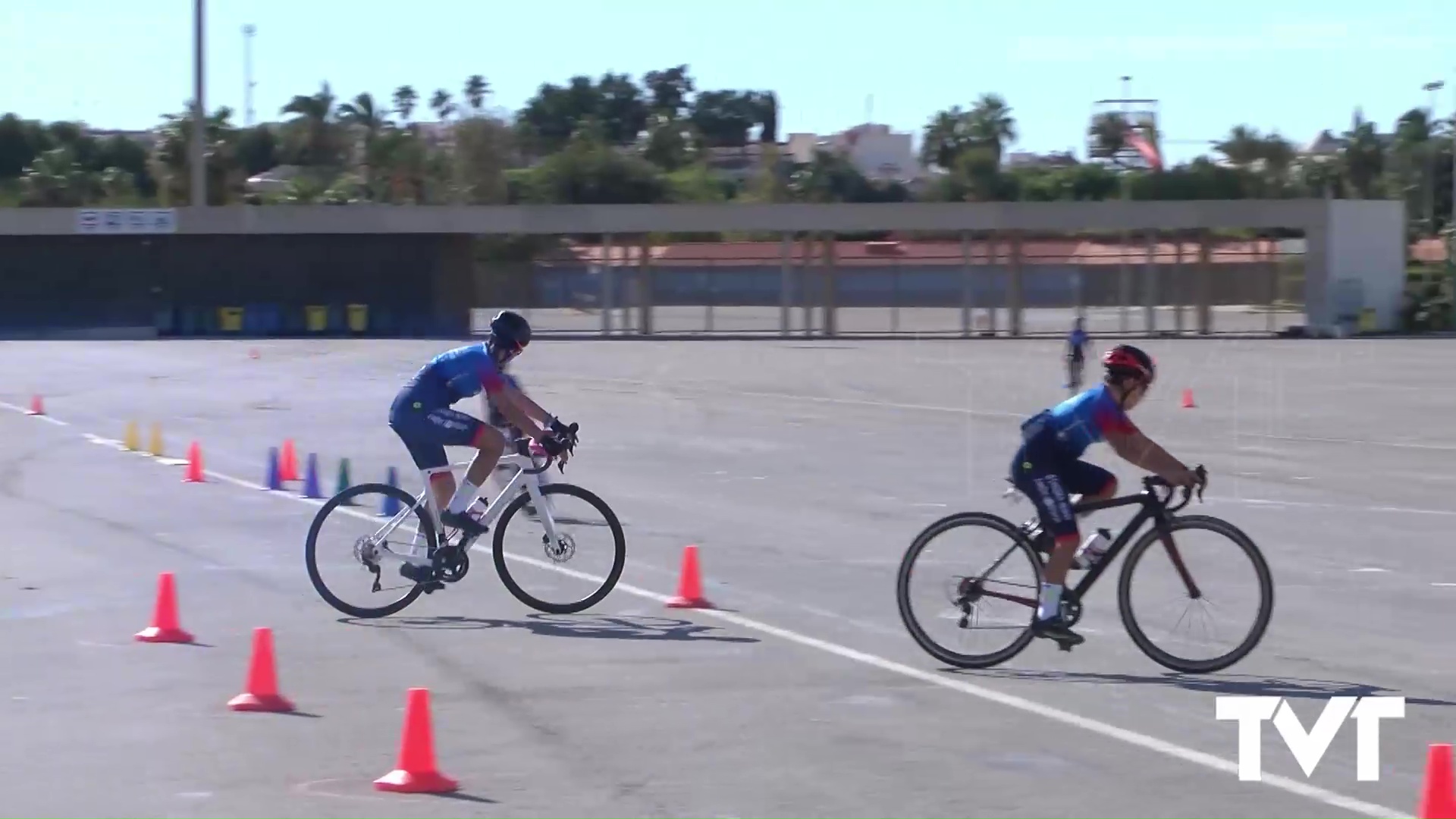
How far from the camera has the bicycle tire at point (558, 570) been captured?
1087 centimetres

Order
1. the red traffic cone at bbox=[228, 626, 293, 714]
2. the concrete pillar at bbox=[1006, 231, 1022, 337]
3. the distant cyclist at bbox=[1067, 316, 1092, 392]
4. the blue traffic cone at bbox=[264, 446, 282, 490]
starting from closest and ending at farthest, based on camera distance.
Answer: the red traffic cone at bbox=[228, 626, 293, 714] → the blue traffic cone at bbox=[264, 446, 282, 490] → the distant cyclist at bbox=[1067, 316, 1092, 392] → the concrete pillar at bbox=[1006, 231, 1022, 337]

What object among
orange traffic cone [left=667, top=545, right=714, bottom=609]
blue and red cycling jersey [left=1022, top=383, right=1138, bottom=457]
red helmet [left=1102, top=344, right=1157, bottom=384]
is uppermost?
red helmet [left=1102, top=344, right=1157, bottom=384]

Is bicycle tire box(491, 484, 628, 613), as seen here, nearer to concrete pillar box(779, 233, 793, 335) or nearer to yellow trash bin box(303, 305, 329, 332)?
concrete pillar box(779, 233, 793, 335)

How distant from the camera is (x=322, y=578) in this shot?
10.9 metres

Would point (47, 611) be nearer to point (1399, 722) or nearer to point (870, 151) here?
point (1399, 722)

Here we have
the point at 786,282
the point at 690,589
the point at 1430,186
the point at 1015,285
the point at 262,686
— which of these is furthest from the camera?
the point at 1430,186

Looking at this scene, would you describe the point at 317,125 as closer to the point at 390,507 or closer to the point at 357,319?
the point at 357,319

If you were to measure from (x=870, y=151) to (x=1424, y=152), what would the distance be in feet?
146

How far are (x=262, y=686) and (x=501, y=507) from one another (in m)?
2.75

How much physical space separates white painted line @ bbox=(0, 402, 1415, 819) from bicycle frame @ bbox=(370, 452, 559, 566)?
134mm

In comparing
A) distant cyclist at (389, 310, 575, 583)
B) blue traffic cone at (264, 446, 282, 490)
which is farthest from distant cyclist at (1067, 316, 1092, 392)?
distant cyclist at (389, 310, 575, 583)

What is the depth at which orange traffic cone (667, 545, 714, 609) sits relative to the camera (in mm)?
10992

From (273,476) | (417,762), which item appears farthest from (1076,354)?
(417,762)

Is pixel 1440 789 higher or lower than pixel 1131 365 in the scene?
lower
